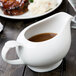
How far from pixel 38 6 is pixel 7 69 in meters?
0.45

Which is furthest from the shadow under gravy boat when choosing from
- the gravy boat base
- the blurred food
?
the blurred food

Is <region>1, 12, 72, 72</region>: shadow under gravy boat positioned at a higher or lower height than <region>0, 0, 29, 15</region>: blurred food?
higher

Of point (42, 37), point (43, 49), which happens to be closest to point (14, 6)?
point (42, 37)

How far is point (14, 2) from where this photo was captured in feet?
3.76

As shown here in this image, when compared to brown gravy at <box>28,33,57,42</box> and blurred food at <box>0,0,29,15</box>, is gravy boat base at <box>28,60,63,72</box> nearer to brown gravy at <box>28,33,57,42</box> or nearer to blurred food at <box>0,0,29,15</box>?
brown gravy at <box>28,33,57,42</box>

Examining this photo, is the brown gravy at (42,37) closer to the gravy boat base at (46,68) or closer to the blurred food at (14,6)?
the gravy boat base at (46,68)

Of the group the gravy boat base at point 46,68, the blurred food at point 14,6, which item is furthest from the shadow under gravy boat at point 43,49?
the blurred food at point 14,6

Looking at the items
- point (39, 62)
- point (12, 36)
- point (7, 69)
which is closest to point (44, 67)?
point (39, 62)

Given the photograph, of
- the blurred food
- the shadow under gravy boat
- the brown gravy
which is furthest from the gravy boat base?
the blurred food

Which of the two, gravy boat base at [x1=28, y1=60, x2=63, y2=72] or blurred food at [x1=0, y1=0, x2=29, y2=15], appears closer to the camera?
gravy boat base at [x1=28, y1=60, x2=63, y2=72]

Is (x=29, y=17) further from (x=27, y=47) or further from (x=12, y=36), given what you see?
(x=27, y=47)

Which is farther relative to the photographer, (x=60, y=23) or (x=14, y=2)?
(x=14, y=2)

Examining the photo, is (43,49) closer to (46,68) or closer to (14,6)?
(46,68)

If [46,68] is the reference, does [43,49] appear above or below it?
above
